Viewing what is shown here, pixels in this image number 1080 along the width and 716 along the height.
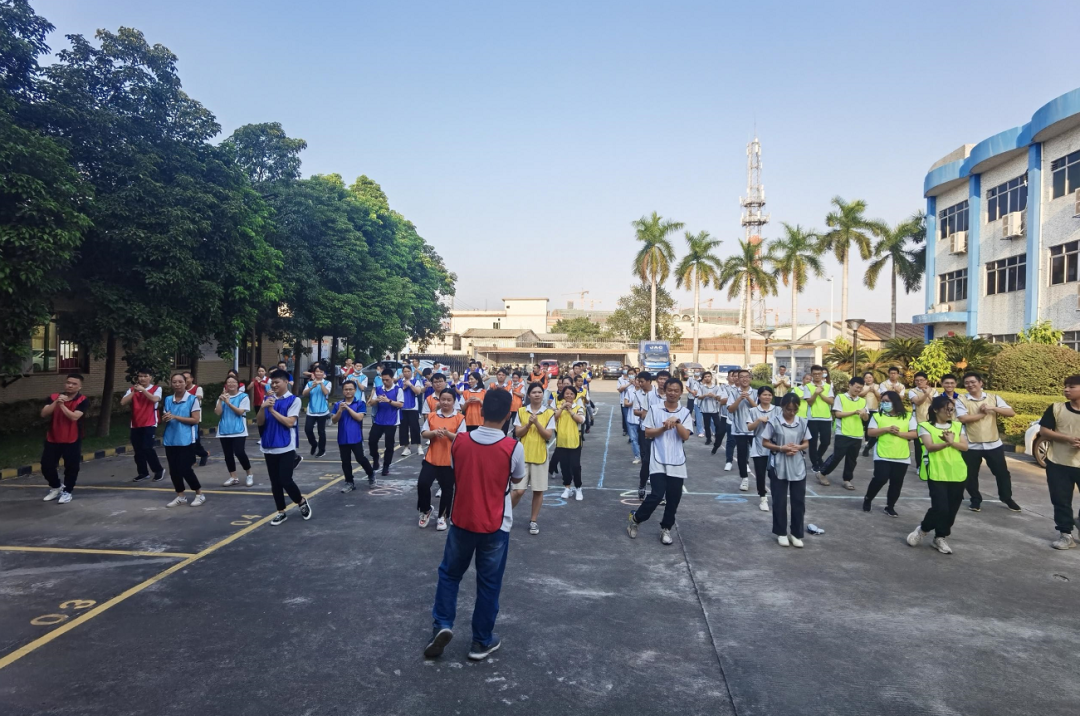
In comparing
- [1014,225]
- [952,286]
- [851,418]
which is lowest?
[851,418]

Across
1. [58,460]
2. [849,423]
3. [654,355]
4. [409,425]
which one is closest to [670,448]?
[849,423]

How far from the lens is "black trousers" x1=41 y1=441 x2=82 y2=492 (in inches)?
344

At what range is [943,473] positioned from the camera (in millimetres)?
6758

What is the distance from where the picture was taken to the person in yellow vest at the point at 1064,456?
22.6 feet

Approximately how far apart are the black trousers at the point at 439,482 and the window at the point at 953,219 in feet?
97.1

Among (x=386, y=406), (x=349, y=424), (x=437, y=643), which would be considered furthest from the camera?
(x=386, y=406)

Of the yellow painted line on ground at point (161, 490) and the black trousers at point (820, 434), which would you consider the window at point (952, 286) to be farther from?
the yellow painted line on ground at point (161, 490)

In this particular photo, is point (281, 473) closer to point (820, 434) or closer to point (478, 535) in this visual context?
point (478, 535)

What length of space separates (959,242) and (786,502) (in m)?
27.4

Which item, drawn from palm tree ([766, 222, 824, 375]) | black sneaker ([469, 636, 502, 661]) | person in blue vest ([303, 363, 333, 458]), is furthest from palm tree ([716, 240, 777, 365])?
black sneaker ([469, 636, 502, 661])

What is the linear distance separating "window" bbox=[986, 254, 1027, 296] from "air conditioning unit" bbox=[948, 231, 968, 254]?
224 cm

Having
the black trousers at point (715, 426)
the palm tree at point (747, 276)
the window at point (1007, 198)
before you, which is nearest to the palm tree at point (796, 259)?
the palm tree at point (747, 276)

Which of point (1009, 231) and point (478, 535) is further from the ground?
point (1009, 231)

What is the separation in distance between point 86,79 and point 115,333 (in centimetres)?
534
